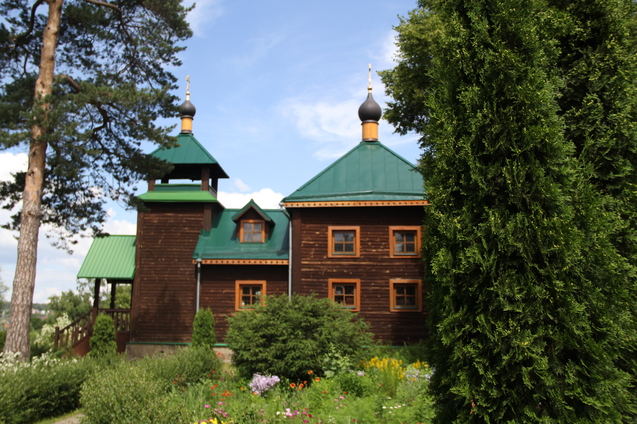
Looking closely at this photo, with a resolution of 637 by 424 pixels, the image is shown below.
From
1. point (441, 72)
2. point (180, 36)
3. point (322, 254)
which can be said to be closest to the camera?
point (441, 72)

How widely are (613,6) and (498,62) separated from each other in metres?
2.19

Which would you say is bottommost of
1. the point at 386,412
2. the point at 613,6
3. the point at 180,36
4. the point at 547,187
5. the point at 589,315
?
the point at 386,412

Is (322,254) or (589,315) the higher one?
(322,254)

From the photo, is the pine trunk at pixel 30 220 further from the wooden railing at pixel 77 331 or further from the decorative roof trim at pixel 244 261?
the decorative roof trim at pixel 244 261

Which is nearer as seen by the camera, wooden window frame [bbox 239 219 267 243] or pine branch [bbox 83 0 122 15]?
pine branch [bbox 83 0 122 15]

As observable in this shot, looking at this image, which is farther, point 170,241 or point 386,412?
point 170,241

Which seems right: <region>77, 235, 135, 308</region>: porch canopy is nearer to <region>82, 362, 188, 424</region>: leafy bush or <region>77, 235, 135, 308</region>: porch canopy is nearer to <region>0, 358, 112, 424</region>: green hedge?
<region>0, 358, 112, 424</region>: green hedge

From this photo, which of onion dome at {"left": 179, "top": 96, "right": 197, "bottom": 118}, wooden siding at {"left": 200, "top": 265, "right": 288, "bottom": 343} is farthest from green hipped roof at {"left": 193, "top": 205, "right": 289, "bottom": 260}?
onion dome at {"left": 179, "top": 96, "right": 197, "bottom": 118}

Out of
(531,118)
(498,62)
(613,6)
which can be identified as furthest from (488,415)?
(613,6)

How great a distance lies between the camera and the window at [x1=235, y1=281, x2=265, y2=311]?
19.3m

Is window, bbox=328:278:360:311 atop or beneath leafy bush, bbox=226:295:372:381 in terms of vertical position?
atop

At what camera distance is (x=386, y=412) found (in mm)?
7723

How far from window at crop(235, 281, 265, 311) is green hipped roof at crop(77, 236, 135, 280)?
417 centimetres

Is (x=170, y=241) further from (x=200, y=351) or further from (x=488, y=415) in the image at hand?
A: (x=488, y=415)
